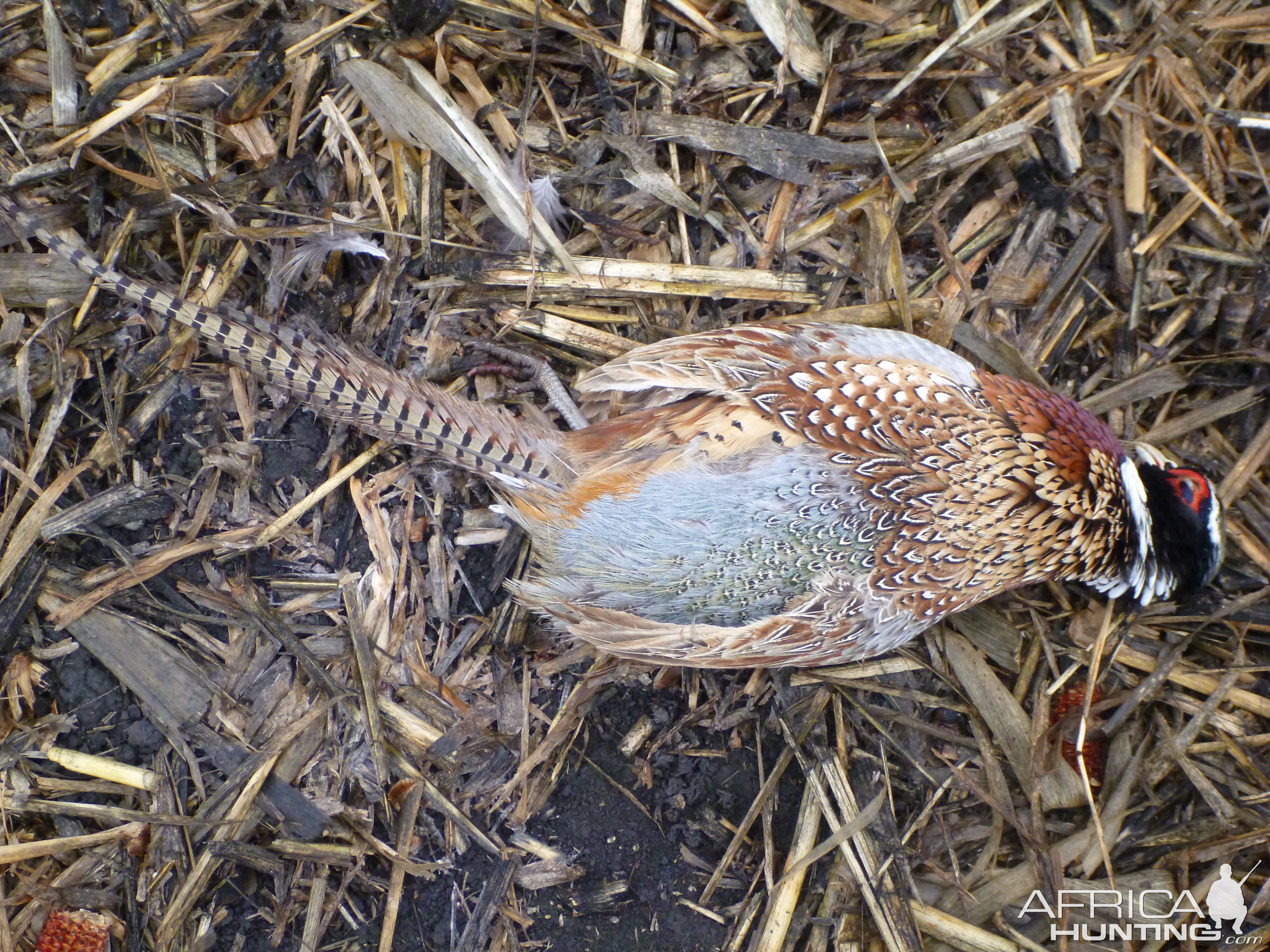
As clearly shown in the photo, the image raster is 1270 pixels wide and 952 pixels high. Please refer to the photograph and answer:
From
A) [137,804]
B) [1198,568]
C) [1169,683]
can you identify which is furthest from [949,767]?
[137,804]

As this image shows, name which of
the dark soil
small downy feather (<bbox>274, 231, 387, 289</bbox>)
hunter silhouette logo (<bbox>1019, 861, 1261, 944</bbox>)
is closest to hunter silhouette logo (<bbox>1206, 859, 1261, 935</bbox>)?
hunter silhouette logo (<bbox>1019, 861, 1261, 944</bbox>)

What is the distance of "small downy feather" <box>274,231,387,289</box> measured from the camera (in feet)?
7.98

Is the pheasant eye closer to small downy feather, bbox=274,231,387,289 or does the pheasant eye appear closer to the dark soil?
the dark soil

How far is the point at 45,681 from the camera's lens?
244 centimetres

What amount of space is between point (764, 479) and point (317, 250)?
154cm

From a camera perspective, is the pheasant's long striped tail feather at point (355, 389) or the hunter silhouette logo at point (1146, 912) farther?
the hunter silhouette logo at point (1146, 912)

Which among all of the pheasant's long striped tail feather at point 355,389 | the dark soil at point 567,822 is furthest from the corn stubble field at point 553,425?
the pheasant's long striped tail feather at point 355,389

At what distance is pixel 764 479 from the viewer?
214cm

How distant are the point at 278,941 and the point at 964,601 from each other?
232 centimetres

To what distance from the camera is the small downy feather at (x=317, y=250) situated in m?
2.43

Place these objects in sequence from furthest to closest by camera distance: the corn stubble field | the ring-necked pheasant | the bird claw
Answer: the bird claw
the corn stubble field
the ring-necked pheasant

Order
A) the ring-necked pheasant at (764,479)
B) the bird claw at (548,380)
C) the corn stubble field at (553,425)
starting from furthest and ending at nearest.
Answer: the bird claw at (548,380)
the corn stubble field at (553,425)
the ring-necked pheasant at (764,479)

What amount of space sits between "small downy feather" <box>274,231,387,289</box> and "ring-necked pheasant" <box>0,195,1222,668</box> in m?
0.27

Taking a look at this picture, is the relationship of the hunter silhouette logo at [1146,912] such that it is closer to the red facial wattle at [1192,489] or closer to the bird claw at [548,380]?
the red facial wattle at [1192,489]
